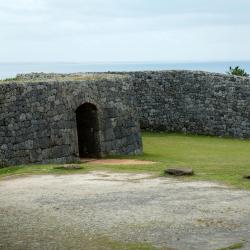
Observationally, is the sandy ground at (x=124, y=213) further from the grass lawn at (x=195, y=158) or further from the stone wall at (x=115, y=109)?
the stone wall at (x=115, y=109)

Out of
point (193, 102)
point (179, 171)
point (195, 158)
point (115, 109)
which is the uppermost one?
point (115, 109)

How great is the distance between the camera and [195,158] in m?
16.3

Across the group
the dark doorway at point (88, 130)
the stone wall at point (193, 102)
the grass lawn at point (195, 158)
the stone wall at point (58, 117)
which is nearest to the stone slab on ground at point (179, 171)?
the grass lawn at point (195, 158)

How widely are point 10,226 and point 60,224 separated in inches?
24.9

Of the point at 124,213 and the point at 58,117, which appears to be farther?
the point at 58,117

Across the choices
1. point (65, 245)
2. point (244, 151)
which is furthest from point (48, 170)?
point (244, 151)

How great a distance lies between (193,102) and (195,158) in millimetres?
8647

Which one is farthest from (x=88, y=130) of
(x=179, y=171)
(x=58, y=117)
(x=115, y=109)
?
(x=179, y=171)

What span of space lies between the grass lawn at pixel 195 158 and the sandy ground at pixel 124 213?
3.26 ft

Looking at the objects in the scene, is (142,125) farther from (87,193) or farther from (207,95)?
(87,193)

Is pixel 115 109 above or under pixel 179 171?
above

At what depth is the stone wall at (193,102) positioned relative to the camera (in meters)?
23.7

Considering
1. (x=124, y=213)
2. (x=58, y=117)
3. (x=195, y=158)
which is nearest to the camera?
(x=124, y=213)

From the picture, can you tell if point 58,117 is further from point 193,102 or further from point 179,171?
point 193,102
